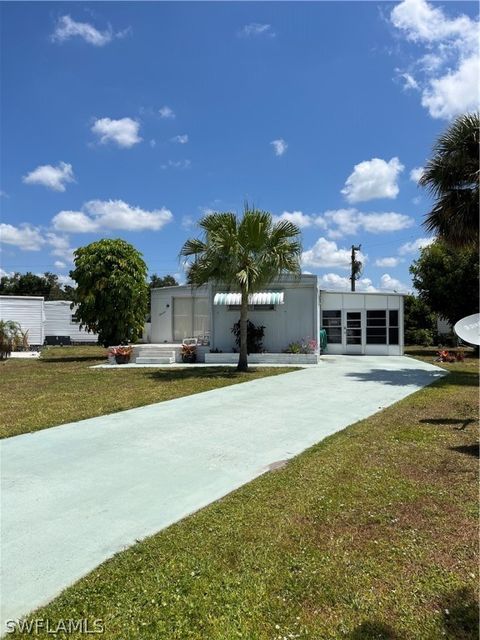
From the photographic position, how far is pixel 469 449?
6.03 metres

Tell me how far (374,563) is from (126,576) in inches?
67.6

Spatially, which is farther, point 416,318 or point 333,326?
point 416,318

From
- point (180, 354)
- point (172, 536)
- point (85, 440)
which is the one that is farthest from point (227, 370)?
point (172, 536)

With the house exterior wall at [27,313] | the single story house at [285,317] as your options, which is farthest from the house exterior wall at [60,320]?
the single story house at [285,317]

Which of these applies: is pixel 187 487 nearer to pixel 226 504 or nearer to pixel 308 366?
pixel 226 504

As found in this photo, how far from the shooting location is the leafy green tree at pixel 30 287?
6738 cm

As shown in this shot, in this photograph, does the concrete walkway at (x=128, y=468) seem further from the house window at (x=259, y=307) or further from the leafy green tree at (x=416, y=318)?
the leafy green tree at (x=416, y=318)

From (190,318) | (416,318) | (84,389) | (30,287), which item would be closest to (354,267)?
(416,318)

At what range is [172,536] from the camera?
365 cm

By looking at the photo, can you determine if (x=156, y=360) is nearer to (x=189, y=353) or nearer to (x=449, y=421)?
(x=189, y=353)

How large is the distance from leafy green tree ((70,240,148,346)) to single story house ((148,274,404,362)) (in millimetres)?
2268

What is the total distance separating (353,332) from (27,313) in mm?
20346

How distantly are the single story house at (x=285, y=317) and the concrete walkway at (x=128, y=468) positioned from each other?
959 centimetres

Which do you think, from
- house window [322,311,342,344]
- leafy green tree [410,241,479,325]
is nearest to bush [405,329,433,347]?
leafy green tree [410,241,479,325]
